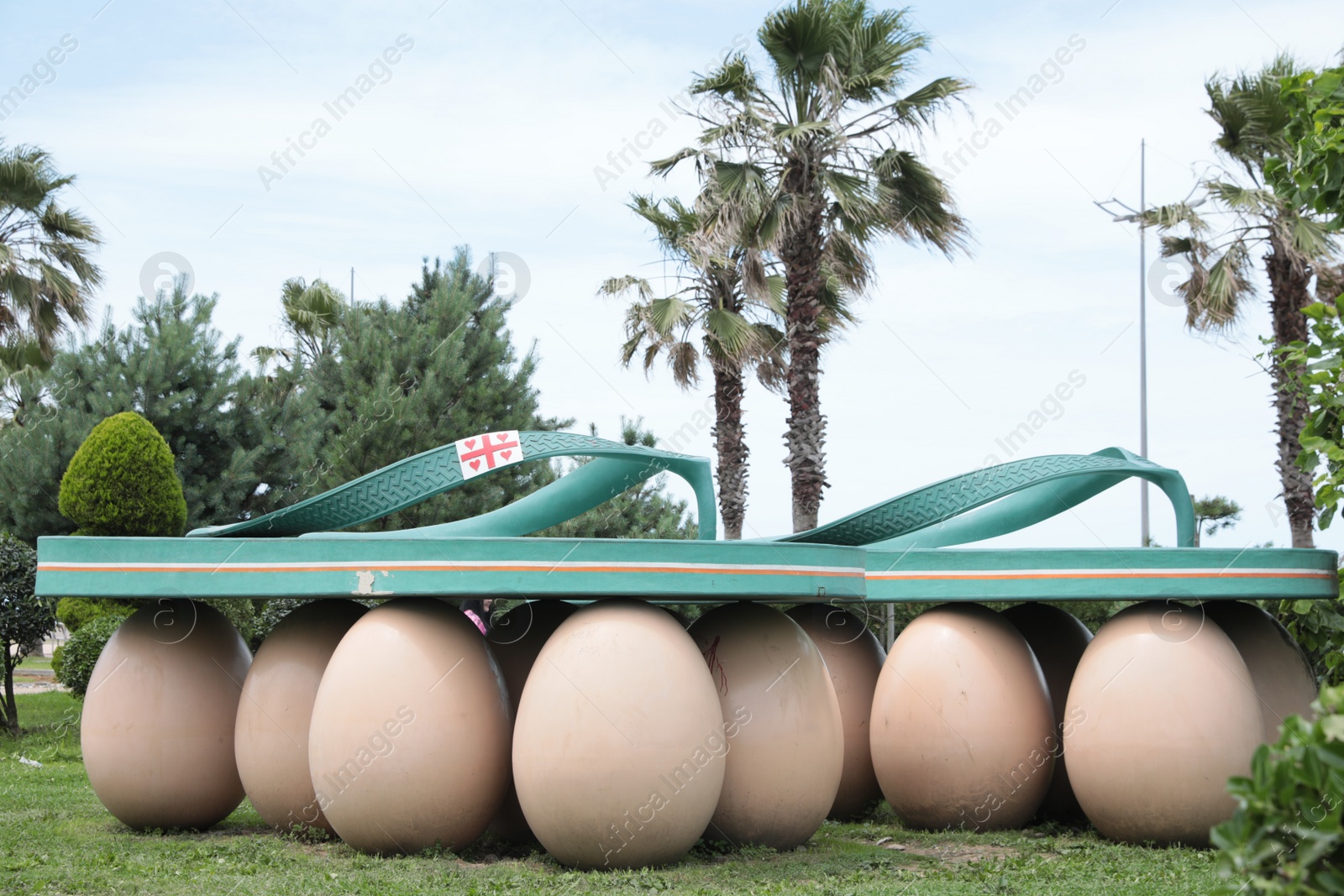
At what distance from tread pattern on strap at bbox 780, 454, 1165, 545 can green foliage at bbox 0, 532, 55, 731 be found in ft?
41.5

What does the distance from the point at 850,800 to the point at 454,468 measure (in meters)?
4.64

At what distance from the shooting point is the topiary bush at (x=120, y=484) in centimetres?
1808

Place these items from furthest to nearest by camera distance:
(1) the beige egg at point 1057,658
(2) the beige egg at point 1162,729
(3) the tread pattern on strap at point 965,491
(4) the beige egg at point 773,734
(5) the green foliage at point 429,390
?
(5) the green foliage at point 429,390, (1) the beige egg at point 1057,658, (3) the tread pattern on strap at point 965,491, (2) the beige egg at point 1162,729, (4) the beige egg at point 773,734

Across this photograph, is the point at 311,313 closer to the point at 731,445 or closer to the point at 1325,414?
the point at 731,445

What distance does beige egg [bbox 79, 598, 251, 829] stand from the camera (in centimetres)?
948

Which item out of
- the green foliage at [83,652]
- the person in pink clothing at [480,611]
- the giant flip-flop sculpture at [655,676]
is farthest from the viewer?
the green foliage at [83,652]

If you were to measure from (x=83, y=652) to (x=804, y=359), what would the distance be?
1057cm

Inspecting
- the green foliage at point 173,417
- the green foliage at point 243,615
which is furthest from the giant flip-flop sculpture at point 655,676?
the green foliage at point 173,417

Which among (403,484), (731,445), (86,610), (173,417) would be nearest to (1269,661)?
(403,484)

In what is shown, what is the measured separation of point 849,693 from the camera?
10.8 meters

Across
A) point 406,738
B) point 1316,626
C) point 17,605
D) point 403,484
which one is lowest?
point 406,738

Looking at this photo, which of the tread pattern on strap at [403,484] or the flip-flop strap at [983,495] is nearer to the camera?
the tread pattern on strap at [403,484]

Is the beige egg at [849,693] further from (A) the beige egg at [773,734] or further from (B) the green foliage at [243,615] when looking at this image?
(B) the green foliage at [243,615]

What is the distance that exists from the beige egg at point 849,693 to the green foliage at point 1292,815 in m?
7.63
